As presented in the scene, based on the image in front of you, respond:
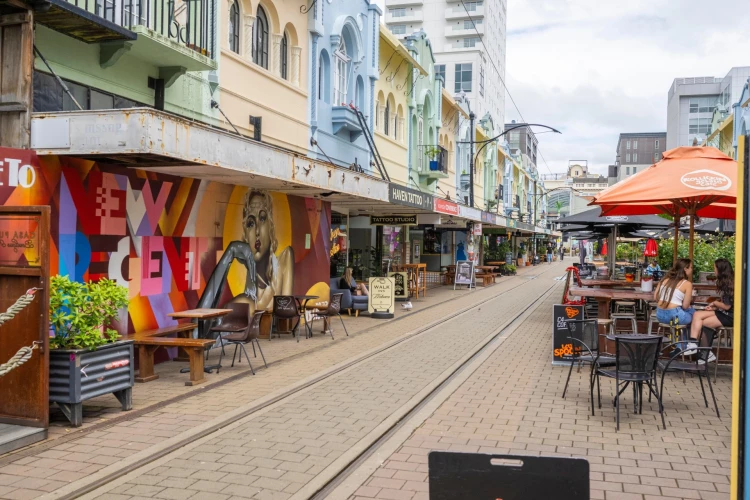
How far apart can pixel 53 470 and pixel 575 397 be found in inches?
224

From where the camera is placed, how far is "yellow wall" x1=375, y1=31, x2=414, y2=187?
73.6ft

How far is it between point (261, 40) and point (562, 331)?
8.57 meters

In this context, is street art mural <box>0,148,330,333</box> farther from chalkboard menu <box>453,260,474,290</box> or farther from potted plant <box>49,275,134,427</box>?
chalkboard menu <box>453,260,474,290</box>

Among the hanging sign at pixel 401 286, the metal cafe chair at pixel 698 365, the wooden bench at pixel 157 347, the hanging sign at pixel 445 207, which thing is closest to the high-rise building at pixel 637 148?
the hanging sign at pixel 445 207

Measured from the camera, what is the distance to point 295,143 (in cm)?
1573

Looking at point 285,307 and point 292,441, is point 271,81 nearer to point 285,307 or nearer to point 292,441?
point 285,307

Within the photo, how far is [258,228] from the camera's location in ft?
42.4

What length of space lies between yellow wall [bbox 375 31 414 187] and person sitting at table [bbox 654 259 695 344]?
13.6 m

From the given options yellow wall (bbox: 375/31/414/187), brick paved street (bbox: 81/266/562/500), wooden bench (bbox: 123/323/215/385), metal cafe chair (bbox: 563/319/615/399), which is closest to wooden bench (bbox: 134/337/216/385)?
wooden bench (bbox: 123/323/215/385)

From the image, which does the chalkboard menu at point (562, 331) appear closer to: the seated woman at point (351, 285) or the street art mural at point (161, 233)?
the street art mural at point (161, 233)

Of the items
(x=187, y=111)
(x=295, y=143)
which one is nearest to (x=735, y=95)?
(x=295, y=143)

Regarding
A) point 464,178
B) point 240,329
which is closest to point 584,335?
point 240,329

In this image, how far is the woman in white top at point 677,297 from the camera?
31.2 feet

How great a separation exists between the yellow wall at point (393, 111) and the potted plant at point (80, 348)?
15852 millimetres
